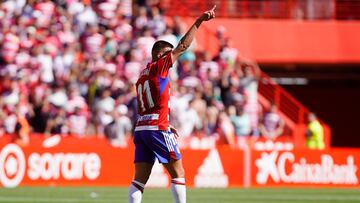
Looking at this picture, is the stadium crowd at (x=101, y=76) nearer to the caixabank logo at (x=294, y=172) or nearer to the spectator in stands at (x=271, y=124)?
the spectator in stands at (x=271, y=124)

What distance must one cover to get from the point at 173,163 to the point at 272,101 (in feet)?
57.6

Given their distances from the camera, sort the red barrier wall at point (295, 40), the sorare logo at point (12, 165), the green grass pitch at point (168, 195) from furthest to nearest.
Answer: the red barrier wall at point (295, 40)
the sorare logo at point (12, 165)
the green grass pitch at point (168, 195)

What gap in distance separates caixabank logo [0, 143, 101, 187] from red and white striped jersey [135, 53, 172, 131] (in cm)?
1020

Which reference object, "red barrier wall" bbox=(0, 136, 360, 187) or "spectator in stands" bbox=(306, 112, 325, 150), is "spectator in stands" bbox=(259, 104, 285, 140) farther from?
"red barrier wall" bbox=(0, 136, 360, 187)

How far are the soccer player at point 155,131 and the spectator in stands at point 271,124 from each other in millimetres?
14930

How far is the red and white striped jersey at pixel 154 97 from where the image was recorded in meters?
12.1

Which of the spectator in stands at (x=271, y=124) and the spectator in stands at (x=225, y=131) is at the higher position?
the spectator in stands at (x=271, y=124)

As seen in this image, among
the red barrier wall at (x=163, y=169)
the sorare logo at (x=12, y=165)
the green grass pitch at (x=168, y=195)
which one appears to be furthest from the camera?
the red barrier wall at (x=163, y=169)

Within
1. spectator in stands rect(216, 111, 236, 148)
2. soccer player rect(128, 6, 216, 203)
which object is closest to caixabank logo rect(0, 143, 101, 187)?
spectator in stands rect(216, 111, 236, 148)

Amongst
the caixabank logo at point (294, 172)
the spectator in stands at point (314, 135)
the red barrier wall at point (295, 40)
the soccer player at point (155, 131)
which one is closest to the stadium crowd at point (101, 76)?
the spectator in stands at point (314, 135)

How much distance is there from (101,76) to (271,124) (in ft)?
17.4

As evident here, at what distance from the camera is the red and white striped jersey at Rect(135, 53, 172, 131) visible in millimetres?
12125

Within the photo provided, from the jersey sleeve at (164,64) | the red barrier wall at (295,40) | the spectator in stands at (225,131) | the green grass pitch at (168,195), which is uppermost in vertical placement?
the red barrier wall at (295,40)

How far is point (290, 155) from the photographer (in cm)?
2461
